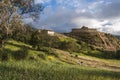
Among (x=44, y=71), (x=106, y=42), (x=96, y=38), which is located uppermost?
(x=44, y=71)

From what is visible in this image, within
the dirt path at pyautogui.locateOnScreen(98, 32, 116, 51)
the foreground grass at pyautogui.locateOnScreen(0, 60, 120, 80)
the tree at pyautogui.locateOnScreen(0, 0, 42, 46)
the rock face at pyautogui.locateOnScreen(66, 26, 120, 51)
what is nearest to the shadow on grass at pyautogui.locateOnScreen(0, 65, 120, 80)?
the foreground grass at pyautogui.locateOnScreen(0, 60, 120, 80)

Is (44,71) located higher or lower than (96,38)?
higher

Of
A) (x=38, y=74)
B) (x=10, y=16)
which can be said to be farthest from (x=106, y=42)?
(x=38, y=74)

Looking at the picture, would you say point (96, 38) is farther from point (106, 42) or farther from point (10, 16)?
point (10, 16)

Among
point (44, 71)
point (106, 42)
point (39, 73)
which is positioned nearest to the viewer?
point (39, 73)

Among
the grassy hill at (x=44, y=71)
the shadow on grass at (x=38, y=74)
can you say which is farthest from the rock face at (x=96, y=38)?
the shadow on grass at (x=38, y=74)

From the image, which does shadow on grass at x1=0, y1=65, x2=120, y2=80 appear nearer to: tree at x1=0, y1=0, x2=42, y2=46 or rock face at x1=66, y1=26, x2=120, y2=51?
tree at x1=0, y1=0, x2=42, y2=46

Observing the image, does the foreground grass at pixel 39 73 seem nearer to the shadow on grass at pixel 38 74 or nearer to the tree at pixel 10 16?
the shadow on grass at pixel 38 74

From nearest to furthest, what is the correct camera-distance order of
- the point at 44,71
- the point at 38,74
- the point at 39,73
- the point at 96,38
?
the point at 38,74, the point at 39,73, the point at 44,71, the point at 96,38

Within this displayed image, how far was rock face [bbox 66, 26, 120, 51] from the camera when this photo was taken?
568ft

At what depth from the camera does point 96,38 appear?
178 metres

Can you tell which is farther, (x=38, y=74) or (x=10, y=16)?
(x=10, y=16)

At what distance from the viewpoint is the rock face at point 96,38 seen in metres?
173

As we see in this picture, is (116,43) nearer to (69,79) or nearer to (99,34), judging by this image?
(99,34)
